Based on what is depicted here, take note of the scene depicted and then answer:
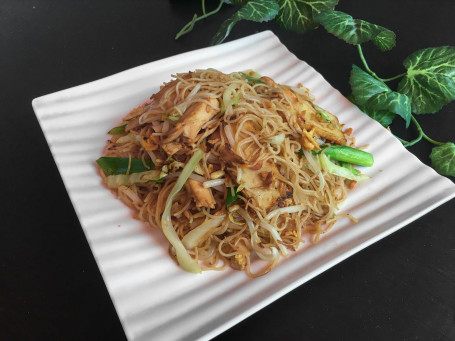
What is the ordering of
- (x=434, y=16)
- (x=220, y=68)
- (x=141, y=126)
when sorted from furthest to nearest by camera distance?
1. (x=434, y=16)
2. (x=220, y=68)
3. (x=141, y=126)

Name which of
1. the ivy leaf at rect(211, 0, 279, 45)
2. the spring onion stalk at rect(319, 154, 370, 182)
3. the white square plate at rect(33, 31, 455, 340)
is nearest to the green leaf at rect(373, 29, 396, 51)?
Result: the white square plate at rect(33, 31, 455, 340)

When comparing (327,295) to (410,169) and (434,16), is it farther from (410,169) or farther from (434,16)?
(434,16)

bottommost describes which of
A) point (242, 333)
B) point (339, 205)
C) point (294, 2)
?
point (242, 333)

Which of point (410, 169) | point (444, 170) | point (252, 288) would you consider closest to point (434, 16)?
point (444, 170)

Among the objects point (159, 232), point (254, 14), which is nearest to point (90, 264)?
point (159, 232)

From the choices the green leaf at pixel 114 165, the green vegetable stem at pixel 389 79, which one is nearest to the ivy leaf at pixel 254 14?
the green vegetable stem at pixel 389 79

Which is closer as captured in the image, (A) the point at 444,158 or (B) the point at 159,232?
(B) the point at 159,232

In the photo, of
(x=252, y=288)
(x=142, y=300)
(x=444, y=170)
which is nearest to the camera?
(x=142, y=300)

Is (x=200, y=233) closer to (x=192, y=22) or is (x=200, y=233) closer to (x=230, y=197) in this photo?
(x=230, y=197)
